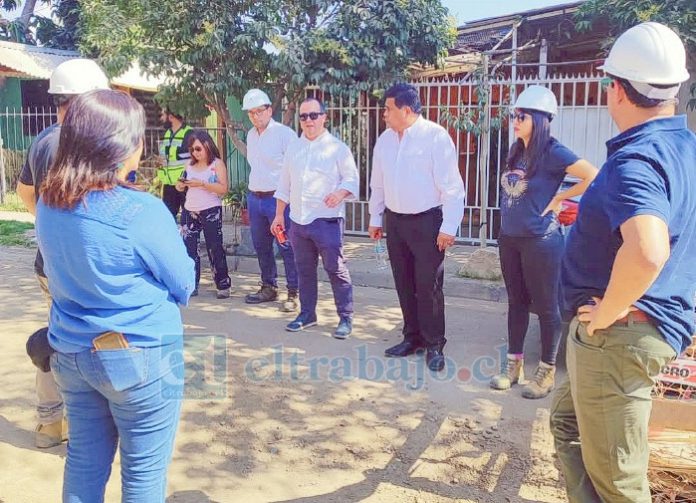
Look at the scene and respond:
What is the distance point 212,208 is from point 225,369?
225 cm

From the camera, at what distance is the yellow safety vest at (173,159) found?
706cm

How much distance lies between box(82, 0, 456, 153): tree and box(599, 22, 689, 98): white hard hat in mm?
6102

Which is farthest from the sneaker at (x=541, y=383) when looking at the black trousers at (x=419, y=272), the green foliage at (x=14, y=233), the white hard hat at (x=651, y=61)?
the green foliage at (x=14, y=233)

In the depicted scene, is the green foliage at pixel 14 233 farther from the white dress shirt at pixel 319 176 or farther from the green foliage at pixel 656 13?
the green foliage at pixel 656 13

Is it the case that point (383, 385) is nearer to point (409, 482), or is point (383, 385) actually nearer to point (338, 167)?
point (409, 482)

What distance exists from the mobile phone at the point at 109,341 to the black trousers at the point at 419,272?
110 inches

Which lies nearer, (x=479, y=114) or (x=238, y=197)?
(x=479, y=114)

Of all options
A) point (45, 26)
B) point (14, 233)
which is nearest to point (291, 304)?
point (14, 233)

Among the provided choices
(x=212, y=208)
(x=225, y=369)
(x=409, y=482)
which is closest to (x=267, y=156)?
(x=212, y=208)

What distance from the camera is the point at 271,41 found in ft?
26.7

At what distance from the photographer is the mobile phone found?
2219mm

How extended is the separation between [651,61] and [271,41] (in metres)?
6.50

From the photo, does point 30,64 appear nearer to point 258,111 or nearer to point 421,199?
point 258,111

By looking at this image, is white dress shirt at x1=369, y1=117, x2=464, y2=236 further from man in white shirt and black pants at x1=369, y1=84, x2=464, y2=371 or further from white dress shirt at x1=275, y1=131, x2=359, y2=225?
white dress shirt at x1=275, y1=131, x2=359, y2=225
